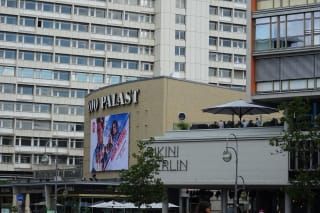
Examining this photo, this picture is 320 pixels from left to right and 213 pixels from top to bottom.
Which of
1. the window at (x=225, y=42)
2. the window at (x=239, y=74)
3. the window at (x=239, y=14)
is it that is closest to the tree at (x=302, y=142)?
the window at (x=225, y=42)

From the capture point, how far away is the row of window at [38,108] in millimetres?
116688

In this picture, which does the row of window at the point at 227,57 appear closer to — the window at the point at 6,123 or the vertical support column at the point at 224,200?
the window at the point at 6,123

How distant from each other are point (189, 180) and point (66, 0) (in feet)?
194

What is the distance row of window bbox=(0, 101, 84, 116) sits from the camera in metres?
117

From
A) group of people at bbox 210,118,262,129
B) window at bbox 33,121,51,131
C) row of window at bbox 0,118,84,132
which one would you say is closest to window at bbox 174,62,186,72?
row of window at bbox 0,118,84,132

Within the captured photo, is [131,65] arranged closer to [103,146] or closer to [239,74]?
[239,74]

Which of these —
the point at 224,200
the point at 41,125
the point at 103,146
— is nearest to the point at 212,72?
the point at 41,125

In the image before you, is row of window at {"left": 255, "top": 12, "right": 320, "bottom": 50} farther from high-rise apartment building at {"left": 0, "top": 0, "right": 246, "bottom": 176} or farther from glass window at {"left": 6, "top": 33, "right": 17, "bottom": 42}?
glass window at {"left": 6, "top": 33, "right": 17, "bottom": 42}

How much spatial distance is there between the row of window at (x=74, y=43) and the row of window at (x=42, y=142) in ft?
42.6

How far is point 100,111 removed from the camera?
9169 centimetres

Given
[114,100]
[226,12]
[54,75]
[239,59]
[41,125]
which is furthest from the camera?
[239,59]

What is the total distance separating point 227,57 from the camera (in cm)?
12794

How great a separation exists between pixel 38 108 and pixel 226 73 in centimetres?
2854

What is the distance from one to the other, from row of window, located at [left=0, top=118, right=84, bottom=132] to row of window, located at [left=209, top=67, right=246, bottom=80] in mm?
20905
